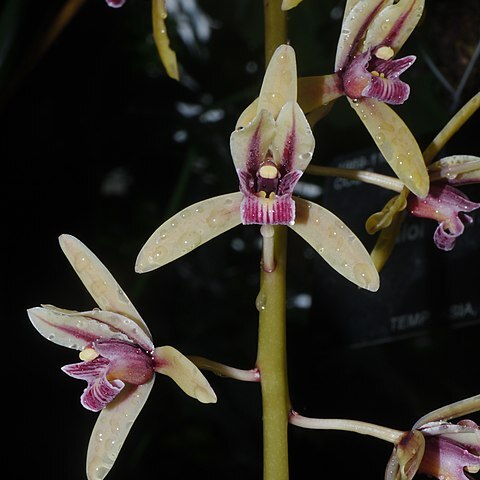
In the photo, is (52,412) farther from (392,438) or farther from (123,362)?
(392,438)

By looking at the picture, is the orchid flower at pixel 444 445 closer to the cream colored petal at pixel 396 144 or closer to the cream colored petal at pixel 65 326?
the cream colored petal at pixel 396 144

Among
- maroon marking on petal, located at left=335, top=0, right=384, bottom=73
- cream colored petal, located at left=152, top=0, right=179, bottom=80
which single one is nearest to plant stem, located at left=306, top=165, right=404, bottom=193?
maroon marking on petal, located at left=335, top=0, right=384, bottom=73

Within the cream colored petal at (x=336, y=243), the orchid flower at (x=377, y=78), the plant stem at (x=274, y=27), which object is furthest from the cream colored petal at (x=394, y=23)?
the cream colored petal at (x=336, y=243)

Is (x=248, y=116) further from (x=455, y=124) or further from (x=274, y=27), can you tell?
(x=455, y=124)

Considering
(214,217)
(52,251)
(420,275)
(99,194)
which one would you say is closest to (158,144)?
(99,194)

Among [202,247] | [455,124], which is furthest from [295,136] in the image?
[202,247]

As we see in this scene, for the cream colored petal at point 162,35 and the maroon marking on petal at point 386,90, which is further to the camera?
the cream colored petal at point 162,35
